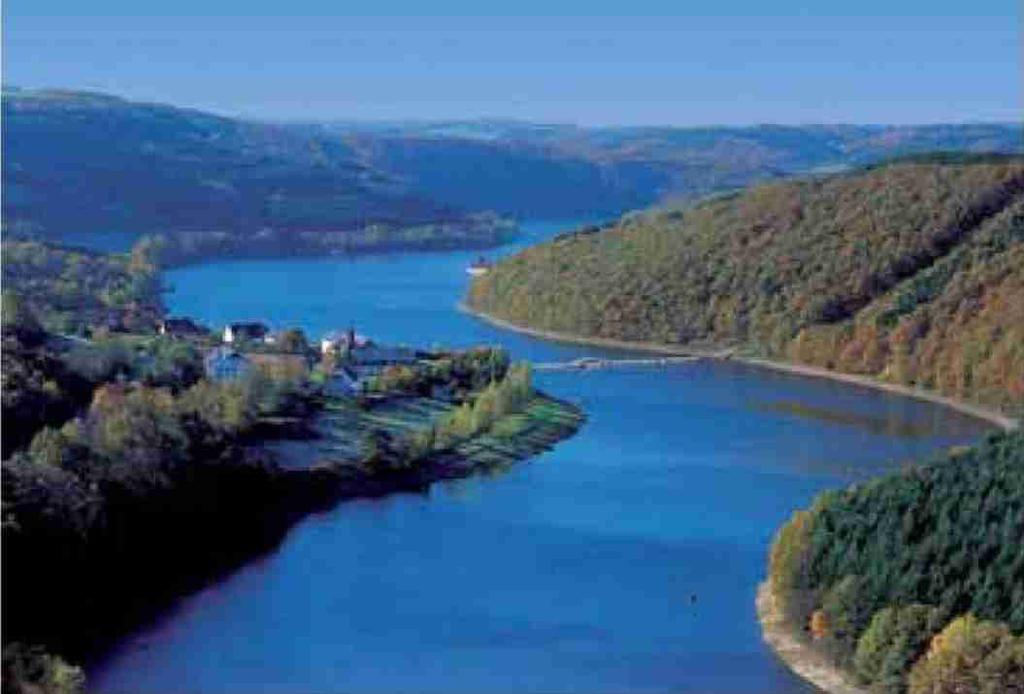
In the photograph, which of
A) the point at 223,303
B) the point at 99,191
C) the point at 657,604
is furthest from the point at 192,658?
the point at 99,191

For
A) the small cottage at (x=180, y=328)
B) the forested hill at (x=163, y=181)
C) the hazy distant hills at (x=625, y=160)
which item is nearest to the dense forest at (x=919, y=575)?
the small cottage at (x=180, y=328)

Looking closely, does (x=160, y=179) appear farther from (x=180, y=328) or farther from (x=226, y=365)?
(x=226, y=365)

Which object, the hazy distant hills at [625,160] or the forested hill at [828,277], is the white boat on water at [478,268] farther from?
the hazy distant hills at [625,160]

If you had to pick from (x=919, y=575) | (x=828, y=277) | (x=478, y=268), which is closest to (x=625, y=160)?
(x=478, y=268)

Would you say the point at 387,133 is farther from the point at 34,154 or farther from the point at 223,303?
the point at 223,303

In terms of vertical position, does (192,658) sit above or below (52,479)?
below
